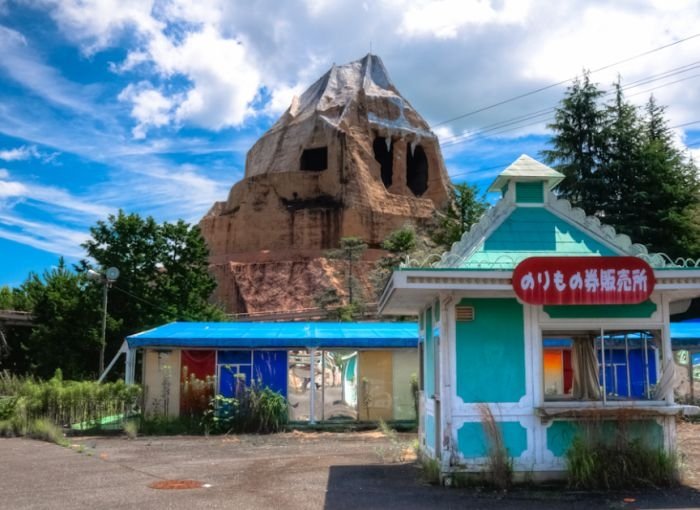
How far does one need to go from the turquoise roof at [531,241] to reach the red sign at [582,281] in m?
0.93

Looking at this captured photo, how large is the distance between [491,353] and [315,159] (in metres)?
58.1

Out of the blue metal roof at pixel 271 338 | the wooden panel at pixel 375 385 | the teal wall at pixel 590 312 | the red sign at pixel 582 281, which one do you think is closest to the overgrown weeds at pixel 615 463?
the teal wall at pixel 590 312

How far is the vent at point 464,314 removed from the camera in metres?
9.93

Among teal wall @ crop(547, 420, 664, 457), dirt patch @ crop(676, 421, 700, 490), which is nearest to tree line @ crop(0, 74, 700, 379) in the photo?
dirt patch @ crop(676, 421, 700, 490)

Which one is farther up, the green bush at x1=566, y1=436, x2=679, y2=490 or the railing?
the railing

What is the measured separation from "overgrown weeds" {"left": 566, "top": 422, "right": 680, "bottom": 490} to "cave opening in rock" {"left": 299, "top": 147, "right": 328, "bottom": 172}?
57003 mm

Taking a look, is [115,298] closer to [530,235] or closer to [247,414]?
[247,414]

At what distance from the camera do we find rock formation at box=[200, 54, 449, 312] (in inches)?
2247

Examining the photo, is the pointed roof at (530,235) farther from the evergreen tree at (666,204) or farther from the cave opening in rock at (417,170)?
the cave opening in rock at (417,170)

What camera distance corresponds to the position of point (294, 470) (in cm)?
1159

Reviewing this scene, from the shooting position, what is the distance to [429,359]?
37.4ft

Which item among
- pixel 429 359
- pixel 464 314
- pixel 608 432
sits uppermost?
pixel 464 314

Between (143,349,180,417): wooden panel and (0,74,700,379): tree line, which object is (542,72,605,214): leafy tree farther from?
(143,349,180,417): wooden panel

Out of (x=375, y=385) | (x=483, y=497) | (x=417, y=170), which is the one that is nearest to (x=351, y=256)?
(x=417, y=170)
